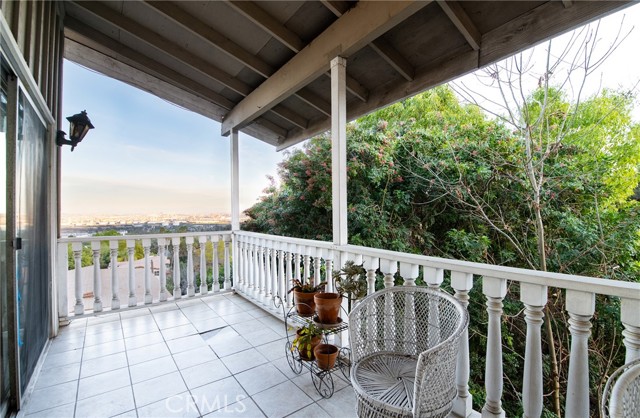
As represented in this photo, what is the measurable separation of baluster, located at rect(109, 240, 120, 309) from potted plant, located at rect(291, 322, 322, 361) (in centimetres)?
257

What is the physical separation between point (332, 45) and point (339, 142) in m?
0.79

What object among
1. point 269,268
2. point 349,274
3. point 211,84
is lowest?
point 269,268

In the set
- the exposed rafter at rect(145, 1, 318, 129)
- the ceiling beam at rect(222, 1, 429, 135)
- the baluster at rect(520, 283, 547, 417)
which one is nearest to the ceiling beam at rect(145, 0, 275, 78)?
the exposed rafter at rect(145, 1, 318, 129)

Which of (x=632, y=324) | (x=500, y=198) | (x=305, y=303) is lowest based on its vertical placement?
(x=305, y=303)

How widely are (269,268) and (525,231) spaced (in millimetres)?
4150

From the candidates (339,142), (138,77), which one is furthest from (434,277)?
(138,77)

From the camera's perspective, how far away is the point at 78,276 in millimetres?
3225

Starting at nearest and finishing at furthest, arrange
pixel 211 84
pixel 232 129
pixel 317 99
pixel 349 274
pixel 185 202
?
pixel 349 274, pixel 317 99, pixel 211 84, pixel 232 129, pixel 185 202

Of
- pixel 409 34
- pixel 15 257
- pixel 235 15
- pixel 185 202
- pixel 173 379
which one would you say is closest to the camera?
pixel 15 257

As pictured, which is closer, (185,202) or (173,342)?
(173,342)

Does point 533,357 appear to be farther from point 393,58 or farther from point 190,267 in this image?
point 190,267

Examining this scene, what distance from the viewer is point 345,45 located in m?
2.27

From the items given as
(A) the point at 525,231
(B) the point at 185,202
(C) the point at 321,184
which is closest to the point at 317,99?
(C) the point at 321,184

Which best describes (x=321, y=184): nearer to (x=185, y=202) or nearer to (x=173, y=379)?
(x=185, y=202)
